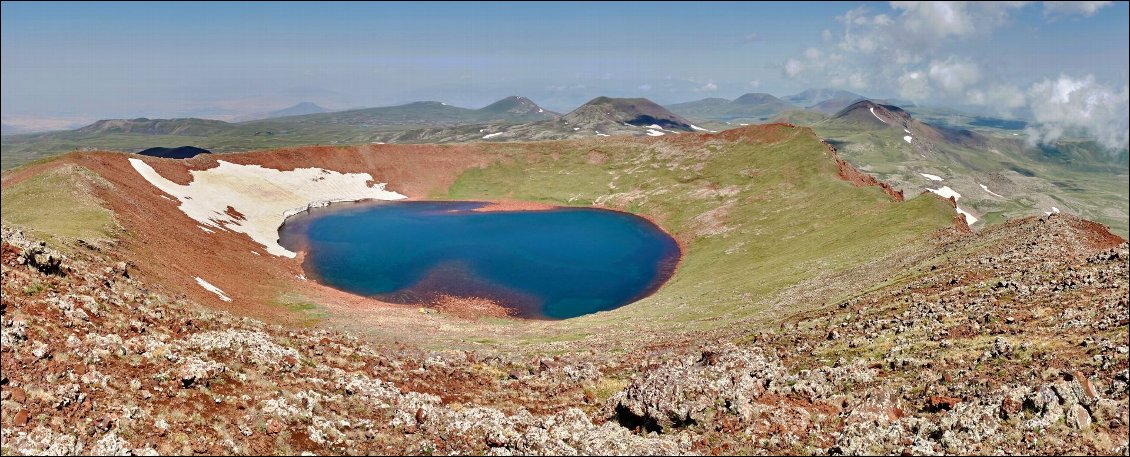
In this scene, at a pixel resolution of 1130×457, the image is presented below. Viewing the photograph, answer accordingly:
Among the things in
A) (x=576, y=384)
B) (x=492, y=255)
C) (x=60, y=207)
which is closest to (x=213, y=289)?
(x=60, y=207)

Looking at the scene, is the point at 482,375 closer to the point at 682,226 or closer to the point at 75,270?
the point at 75,270

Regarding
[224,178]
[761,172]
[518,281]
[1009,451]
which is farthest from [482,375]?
[224,178]

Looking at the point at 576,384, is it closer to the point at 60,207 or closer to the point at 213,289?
the point at 213,289

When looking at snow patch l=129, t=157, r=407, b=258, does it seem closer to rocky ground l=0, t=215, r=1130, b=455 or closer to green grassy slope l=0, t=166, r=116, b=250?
green grassy slope l=0, t=166, r=116, b=250

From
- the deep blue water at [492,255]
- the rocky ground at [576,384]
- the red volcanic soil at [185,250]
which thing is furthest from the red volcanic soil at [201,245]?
the rocky ground at [576,384]

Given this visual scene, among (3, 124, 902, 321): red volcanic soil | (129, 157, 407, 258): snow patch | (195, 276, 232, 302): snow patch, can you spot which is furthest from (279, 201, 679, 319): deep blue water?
(195, 276, 232, 302): snow patch

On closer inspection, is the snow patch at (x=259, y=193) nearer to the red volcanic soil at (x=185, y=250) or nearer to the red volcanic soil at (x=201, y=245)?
the red volcanic soil at (x=201, y=245)
